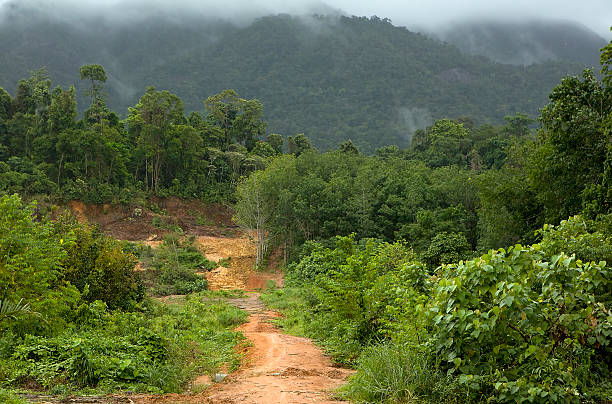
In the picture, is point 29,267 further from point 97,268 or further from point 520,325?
point 520,325

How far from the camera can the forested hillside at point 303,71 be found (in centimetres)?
10174

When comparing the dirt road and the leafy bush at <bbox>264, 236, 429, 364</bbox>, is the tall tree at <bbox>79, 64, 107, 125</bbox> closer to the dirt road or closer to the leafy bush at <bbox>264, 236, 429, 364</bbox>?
the leafy bush at <bbox>264, 236, 429, 364</bbox>

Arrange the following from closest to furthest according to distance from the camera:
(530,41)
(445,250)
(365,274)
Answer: (365,274) → (445,250) → (530,41)

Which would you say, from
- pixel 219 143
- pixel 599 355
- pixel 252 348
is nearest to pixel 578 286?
pixel 599 355

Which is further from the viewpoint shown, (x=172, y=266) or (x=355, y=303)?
(x=172, y=266)

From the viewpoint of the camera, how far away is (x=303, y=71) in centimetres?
12381

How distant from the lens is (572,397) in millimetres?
4496

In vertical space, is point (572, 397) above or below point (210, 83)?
below

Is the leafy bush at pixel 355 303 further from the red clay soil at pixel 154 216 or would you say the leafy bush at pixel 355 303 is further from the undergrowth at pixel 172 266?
the red clay soil at pixel 154 216

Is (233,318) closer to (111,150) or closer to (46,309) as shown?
(46,309)

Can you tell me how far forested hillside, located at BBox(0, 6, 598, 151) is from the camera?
334 feet

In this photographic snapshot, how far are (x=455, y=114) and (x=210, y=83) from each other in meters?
53.3

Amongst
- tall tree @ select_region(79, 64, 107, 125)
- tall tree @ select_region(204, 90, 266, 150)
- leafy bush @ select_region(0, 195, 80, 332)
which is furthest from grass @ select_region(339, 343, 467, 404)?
tall tree @ select_region(204, 90, 266, 150)

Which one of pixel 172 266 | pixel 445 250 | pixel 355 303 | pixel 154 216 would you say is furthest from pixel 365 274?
pixel 154 216
